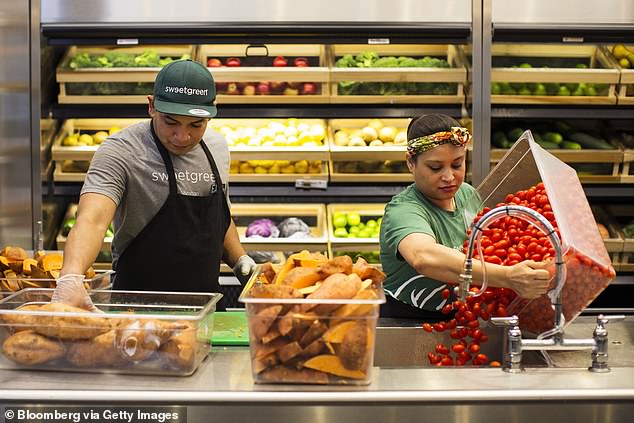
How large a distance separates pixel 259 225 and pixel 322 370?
326 cm

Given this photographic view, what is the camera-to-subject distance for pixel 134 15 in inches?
203

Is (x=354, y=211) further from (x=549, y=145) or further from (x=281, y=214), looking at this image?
(x=549, y=145)

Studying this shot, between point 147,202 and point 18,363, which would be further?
point 147,202

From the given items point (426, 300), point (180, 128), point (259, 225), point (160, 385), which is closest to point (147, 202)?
point (180, 128)

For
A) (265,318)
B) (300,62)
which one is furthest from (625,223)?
(265,318)

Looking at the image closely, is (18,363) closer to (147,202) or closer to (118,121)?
(147,202)

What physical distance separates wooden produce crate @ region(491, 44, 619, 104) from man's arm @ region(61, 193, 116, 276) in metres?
2.77

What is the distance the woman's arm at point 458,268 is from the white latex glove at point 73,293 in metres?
1.00

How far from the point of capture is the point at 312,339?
7.00 ft

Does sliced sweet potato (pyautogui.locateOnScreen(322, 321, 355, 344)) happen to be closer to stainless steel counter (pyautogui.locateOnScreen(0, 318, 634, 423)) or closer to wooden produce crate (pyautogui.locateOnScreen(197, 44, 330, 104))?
stainless steel counter (pyautogui.locateOnScreen(0, 318, 634, 423))

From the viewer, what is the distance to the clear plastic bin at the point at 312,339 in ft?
6.98

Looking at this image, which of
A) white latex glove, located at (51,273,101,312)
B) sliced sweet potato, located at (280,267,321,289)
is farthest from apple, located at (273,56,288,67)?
sliced sweet potato, located at (280,267,321,289)

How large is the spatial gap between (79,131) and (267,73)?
1260 millimetres

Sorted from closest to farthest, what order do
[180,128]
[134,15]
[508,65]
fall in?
[180,128] → [134,15] → [508,65]
